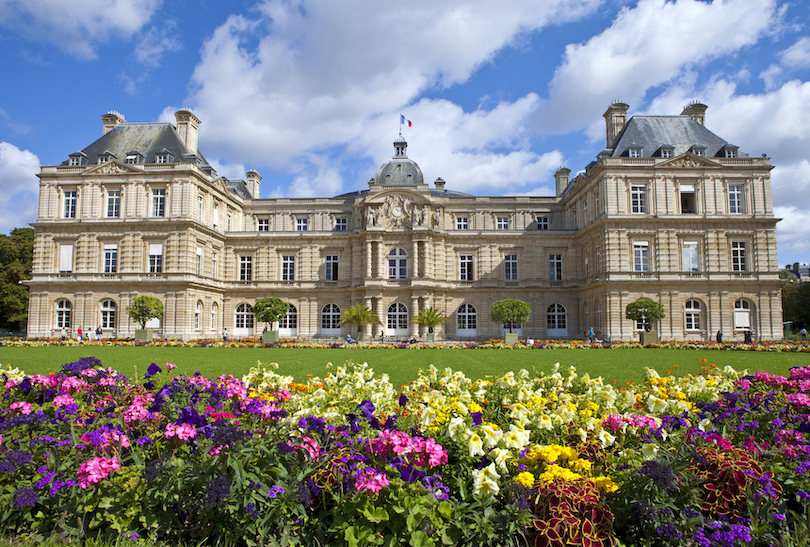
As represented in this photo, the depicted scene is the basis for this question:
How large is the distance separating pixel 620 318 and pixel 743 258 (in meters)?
10.6

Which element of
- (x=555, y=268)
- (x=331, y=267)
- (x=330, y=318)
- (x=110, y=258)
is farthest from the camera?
(x=331, y=267)

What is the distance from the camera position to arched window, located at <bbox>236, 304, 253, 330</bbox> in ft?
138

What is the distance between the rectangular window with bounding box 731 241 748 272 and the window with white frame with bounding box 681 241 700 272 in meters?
2.77

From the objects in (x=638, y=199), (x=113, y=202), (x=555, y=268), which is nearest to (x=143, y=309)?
(x=113, y=202)

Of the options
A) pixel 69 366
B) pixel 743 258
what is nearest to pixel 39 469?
pixel 69 366

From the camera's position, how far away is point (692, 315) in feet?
115

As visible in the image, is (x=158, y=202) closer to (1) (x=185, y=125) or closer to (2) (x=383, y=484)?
(1) (x=185, y=125)

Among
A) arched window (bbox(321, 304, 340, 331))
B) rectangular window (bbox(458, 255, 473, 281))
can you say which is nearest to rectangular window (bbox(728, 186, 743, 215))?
rectangular window (bbox(458, 255, 473, 281))

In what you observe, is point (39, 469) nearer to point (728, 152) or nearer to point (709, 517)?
point (709, 517)

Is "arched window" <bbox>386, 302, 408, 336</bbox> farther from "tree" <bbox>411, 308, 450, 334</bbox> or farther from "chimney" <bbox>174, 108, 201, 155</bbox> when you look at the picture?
"chimney" <bbox>174, 108, 201, 155</bbox>

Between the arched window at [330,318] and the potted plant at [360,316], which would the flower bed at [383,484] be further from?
the arched window at [330,318]

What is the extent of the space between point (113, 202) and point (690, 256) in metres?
44.5

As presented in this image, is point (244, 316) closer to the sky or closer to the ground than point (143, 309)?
closer to the ground

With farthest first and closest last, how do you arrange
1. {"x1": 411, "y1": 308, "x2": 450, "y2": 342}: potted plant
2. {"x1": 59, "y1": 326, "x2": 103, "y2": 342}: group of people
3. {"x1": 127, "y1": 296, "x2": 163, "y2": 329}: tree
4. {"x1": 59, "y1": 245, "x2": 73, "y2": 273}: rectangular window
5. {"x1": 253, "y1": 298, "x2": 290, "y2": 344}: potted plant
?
{"x1": 59, "y1": 245, "x2": 73, "y2": 273}: rectangular window
{"x1": 411, "y1": 308, "x2": 450, "y2": 342}: potted plant
{"x1": 59, "y1": 326, "x2": 103, "y2": 342}: group of people
{"x1": 253, "y1": 298, "x2": 290, "y2": 344}: potted plant
{"x1": 127, "y1": 296, "x2": 163, "y2": 329}: tree
